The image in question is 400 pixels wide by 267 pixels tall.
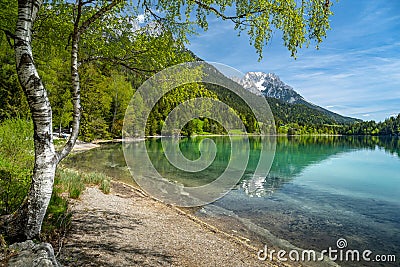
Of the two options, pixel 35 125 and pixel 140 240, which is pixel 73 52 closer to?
pixel 35 125

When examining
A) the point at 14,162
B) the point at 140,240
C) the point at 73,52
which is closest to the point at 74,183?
the point at 14,162

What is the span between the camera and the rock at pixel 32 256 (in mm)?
4023

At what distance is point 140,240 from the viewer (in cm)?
742

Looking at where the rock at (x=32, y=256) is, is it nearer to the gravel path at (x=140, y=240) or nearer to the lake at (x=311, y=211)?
the gravel path at (x=140, y=240)

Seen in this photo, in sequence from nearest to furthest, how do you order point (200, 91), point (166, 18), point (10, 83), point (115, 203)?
point (200, 91)
point (166, 18)
point (115, 203)
point (10, 83)

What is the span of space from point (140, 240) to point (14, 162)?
19.8 feet

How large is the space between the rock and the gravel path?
890 mm

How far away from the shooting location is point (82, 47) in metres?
8.22

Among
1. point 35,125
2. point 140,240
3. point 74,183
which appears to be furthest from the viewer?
point 74,183

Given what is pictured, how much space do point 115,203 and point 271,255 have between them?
6503 millimetres

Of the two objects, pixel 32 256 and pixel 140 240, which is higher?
pixel 32 256

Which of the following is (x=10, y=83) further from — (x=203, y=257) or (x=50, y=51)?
(x=203, y=257)

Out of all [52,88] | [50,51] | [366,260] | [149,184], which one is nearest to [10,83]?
[52,88]

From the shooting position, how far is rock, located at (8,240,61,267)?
4023 mm
